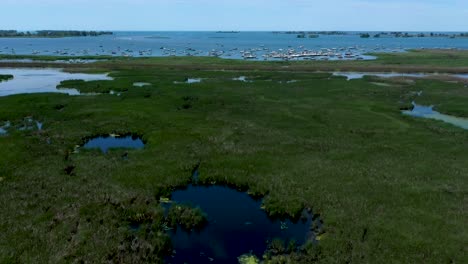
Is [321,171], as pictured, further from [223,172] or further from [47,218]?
[47,218]

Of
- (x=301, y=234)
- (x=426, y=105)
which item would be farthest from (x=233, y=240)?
(x=426, y=105)

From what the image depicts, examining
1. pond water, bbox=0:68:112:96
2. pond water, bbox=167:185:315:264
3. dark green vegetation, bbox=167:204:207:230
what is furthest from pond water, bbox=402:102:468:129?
pond water, bbox=0:68:112:96

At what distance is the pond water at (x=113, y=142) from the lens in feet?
123

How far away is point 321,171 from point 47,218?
1875 cm

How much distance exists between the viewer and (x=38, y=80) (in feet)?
268

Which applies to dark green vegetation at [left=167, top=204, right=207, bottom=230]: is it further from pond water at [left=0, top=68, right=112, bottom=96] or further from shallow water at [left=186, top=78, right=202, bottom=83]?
shallow water at [left=186, top=78, right=202, bottom=83]

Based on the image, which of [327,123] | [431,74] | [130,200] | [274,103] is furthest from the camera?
[431,74]

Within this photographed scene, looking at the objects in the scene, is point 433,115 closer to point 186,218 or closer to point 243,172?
point 243,172

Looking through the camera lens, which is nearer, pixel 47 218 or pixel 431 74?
pixel 47 218

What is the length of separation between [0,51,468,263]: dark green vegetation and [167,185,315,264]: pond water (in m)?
0.96

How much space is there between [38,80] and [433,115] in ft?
234

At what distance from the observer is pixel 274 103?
56000 millimetres

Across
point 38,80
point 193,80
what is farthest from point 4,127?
point 193,80

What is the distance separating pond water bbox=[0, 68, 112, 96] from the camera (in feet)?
223
